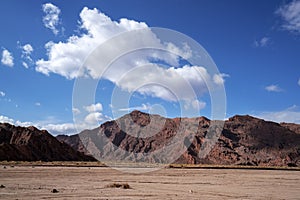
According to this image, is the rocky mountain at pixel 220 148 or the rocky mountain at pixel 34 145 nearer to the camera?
the rocky mountain at pixel 34 145

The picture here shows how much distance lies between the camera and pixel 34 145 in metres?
126

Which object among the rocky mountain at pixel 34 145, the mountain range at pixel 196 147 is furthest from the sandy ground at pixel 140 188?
the mountain range at pixel 196 147

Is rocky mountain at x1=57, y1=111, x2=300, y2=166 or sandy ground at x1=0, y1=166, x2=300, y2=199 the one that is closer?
sandy ground at x1=0, y1=166, x2=300, y2=199

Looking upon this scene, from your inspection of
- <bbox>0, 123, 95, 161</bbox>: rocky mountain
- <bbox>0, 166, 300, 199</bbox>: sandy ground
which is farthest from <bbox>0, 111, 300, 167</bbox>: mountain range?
<bbox>0, 166, 300, 199</bbox>: sandy ground

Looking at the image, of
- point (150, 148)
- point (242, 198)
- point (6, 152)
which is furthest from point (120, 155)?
point (242, 198)

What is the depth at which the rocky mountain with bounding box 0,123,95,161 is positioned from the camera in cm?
11625

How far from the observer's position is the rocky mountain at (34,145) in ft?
381

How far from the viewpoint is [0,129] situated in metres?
133

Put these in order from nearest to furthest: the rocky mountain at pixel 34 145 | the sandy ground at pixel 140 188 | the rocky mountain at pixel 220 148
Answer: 1. the sandy ground at pixel 140 188
2. the rocky mountain at pixel 34 145
3. the rocky mountain at pixel 220 148

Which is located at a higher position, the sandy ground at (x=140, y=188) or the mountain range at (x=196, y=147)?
the mountain range at (x=196, y=147)

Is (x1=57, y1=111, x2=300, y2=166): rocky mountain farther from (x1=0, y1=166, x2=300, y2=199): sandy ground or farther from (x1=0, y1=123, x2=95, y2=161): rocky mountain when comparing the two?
(x1=0, y1=166, x2=300, y2=199): sandy ground

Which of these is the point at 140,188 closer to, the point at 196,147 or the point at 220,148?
the point at 196,147

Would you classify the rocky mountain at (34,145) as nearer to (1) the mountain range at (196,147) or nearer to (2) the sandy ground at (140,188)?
(1) the mountain range at (196,147)

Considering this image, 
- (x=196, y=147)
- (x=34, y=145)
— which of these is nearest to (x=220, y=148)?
(x=196, y=147)
